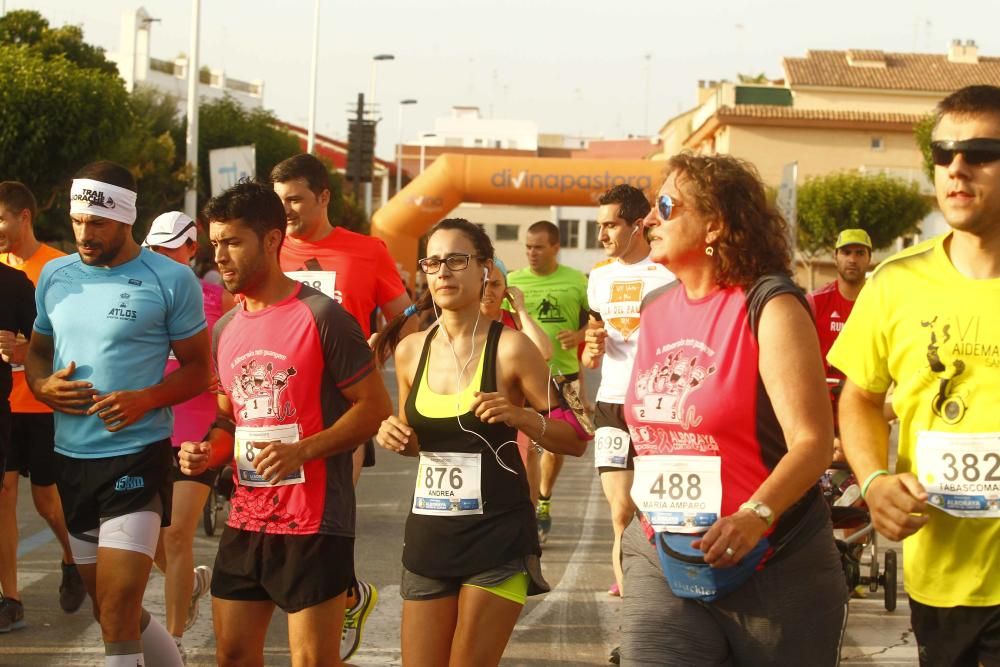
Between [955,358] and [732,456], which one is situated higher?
[955,358]

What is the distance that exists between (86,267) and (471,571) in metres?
2.17

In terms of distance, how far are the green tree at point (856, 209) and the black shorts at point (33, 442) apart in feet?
199

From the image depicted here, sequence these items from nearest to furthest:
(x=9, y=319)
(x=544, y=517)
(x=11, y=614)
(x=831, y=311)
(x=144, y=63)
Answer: (x=9, y=319)
(x=11, y=614)
(x=831, y=311)
(x=544, y=517)
(x=144, y=63)

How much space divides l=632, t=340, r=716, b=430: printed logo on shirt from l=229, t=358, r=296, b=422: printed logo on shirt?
62.8 inches

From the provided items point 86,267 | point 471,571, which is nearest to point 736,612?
point 471,571

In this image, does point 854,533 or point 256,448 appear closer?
point 256,448

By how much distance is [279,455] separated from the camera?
5105 mm

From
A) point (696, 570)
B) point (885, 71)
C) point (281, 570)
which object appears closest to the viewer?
point (696, 570)

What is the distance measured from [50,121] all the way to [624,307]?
21.2 meters

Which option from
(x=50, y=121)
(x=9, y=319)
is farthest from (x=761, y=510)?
(x=50, y=121)

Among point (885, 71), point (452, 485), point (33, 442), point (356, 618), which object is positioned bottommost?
point (356, 618)

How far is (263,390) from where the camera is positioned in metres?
5.30

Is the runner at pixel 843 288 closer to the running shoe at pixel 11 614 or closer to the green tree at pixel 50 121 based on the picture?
the running shoe at pixel 11 614

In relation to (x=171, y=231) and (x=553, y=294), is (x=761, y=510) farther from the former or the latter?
(x=553, y=294)
